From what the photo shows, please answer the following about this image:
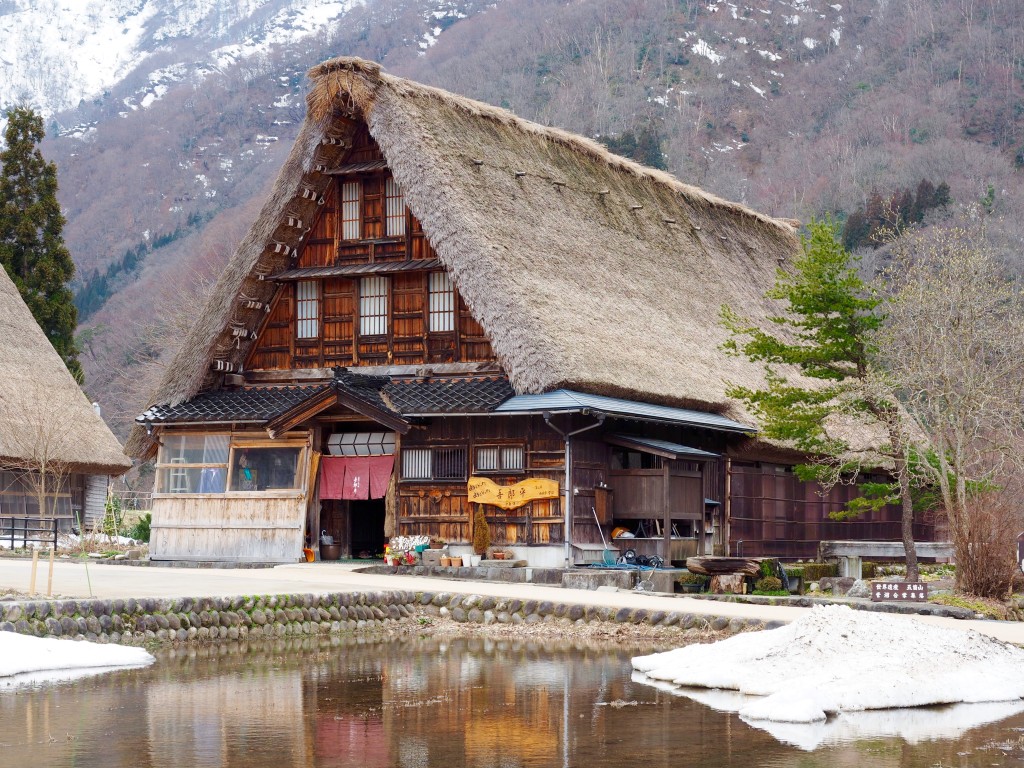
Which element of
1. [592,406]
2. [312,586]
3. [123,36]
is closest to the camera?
[312,586]

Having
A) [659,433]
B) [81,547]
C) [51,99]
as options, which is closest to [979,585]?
[659,433]

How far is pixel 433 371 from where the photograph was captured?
2517 cm

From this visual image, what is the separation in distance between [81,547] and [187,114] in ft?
283

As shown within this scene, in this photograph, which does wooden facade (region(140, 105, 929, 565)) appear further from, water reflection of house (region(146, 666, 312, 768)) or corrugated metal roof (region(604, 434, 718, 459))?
water reflection of house (region(146, 666, 312, 768))

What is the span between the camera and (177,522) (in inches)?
1028

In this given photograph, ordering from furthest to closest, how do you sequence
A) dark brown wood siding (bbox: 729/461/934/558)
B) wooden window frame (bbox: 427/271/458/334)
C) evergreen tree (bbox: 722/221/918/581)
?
dark brown wood siding (bbox: 729/461/934/558) < wooden window frame (bbox: 427/271/458/334) < evergreen tree (bbox: 722/221/918/581)

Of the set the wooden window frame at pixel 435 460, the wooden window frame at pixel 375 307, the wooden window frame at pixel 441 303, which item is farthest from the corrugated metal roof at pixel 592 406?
the wooden window frame at pixel 375 307

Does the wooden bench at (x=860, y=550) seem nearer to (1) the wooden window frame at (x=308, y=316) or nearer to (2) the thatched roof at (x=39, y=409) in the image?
(1) the wooden window frame at (x=308, y=316)

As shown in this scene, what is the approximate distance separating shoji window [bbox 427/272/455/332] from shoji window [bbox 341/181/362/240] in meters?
2.09

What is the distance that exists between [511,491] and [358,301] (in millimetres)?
5356

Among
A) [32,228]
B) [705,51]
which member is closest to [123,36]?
[705,51]

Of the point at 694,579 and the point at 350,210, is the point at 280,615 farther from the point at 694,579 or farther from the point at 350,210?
the point at 350,210

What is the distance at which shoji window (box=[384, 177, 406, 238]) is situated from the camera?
26141 millimetres

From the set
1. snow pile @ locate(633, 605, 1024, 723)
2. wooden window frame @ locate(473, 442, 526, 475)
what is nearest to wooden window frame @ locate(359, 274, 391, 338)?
wooden window frame @ locate(473, 442, 526, 475)
